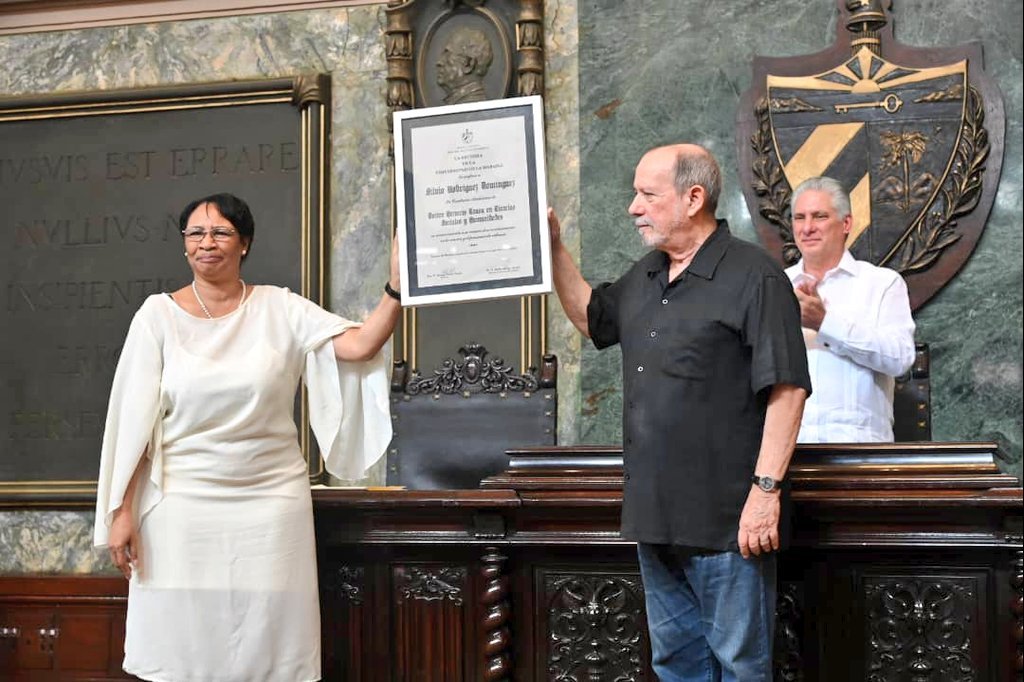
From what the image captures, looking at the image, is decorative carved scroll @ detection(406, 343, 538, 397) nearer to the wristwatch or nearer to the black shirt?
the black shirt

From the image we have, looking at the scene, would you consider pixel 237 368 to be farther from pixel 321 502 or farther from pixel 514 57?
pixel 514 57

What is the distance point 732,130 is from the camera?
217 inches

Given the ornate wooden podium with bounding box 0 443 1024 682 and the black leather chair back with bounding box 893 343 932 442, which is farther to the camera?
the black leather chair back with bounding box 893 343 932 442

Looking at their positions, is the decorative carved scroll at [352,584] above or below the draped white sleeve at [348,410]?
below

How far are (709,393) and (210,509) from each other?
141cm

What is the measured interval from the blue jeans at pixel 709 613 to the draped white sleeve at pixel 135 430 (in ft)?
4.50

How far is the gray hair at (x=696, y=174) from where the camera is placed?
3201 millimetres

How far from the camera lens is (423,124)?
3.78 meters

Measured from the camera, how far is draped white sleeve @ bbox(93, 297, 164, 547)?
3.57 metres

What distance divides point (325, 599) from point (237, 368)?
0.83 metres

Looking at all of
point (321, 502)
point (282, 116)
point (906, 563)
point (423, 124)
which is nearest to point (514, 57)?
point (282, 116)

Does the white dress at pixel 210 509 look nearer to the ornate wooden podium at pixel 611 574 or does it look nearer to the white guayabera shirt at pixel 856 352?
the ornate wooden podium at pixel 611 574

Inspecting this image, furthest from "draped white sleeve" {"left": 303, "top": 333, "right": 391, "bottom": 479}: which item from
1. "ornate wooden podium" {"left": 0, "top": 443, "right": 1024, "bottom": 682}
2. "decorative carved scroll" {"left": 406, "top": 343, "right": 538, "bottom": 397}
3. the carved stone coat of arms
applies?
the carved stone coat of arms

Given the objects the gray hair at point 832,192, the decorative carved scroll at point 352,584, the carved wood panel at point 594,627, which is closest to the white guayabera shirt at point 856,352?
the gray hair at point 832,192
